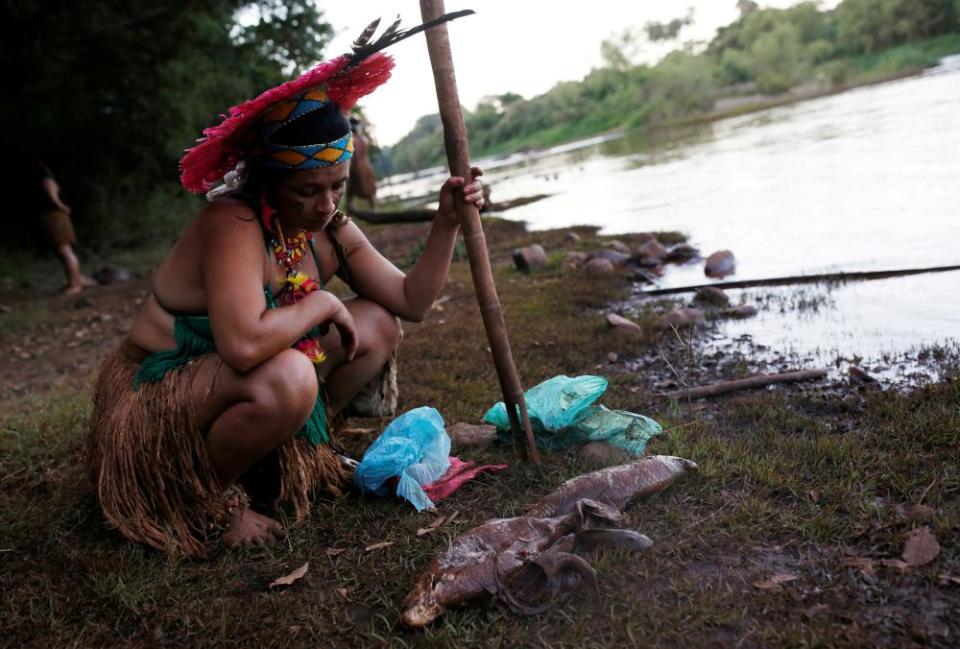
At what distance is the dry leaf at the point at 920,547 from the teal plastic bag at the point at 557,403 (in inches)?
45.4

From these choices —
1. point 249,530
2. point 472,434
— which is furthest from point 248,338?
point 472,434

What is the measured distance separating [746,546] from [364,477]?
1304 millimetres

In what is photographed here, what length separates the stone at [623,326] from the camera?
13.9ft

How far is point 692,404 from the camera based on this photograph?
10.5ft

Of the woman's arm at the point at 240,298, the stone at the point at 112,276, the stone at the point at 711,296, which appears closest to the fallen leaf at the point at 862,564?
the woman's arm at the point at 240,298

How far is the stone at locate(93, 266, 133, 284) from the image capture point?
10.3 metres

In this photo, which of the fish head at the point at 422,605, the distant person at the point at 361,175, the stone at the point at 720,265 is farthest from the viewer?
the distant person at the point at 361,175

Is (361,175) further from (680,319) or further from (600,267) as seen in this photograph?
(680,319)

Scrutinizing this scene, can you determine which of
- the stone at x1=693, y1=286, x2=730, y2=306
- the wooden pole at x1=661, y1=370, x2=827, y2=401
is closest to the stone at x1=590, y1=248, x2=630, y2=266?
the stone at x1=693, y1=286, x2=730, y2=306

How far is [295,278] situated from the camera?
8.41ft

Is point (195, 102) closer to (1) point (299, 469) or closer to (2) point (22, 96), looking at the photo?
(2) point (22, 96)

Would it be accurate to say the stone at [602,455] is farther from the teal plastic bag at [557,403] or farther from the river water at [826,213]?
the river water at [826,213]

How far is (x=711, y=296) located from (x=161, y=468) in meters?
3.50

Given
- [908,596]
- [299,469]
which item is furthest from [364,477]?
[908,596]
